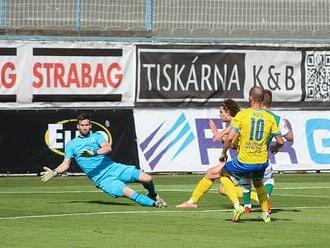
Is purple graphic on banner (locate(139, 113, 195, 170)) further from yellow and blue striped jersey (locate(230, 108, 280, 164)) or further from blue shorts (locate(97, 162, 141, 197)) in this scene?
yellow and blue striped jersey (locate(230, 108, 280, 164))

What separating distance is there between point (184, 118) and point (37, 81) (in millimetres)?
3910

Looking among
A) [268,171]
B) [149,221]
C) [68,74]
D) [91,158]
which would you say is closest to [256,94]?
[149,221]

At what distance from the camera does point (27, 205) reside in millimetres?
18219

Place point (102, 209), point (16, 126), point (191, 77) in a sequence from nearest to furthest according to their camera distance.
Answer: point (102, 209) → point (16, 126) → point (191, 77)

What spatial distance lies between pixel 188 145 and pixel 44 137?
148 inches

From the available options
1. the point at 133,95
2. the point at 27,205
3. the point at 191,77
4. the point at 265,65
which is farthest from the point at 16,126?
the point at 27,205

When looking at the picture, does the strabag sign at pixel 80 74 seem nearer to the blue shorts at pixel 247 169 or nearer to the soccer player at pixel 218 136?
the soccer player at pixel 218 136

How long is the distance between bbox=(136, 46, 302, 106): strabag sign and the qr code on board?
28 centimetres

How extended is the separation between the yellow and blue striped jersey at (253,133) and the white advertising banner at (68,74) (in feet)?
44.1

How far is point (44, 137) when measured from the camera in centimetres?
2766

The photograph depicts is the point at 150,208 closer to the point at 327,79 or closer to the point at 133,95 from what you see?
the point at 133,95

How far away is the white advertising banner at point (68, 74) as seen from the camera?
91.8ft

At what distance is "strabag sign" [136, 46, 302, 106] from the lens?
96.3 ft

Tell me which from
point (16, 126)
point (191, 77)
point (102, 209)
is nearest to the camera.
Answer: point (102, 209)
